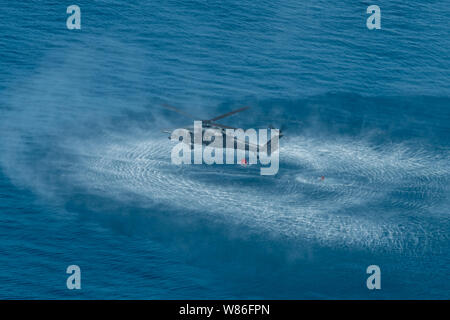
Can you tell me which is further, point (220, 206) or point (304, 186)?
point (304, 186)

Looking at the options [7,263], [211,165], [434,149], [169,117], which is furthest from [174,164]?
→ [434,149]

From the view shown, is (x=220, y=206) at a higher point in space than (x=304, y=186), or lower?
lower

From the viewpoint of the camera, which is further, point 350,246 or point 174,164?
point 174,164

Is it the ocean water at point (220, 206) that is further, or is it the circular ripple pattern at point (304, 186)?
the circular ripple pattern at point (304, 186)

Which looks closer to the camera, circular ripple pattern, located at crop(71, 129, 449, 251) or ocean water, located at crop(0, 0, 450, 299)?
ocean water, located at crop(0, 0, 450, 299)

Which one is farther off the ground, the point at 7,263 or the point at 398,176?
the point at 398,176

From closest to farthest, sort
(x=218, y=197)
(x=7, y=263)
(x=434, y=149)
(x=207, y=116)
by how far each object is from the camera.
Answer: (x=7, y=263), (x=218, y=197), (x=434, y=149), (x=207, y=116)

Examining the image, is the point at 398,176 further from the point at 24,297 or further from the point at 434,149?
the point at 24,297
